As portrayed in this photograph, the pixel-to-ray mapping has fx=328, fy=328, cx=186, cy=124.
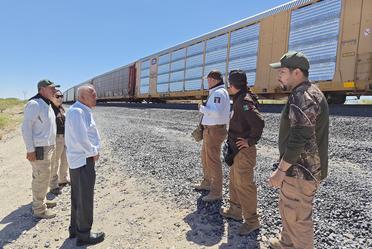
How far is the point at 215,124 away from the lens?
5012 millimetres

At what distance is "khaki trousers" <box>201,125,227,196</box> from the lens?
16.6 ft

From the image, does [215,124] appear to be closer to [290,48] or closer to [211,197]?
[211,197]

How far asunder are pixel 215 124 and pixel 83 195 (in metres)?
2.14

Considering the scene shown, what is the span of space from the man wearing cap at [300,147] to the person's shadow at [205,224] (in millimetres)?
1255

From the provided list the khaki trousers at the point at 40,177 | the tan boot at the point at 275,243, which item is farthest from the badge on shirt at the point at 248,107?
the khaki trousers at the point at 40,177

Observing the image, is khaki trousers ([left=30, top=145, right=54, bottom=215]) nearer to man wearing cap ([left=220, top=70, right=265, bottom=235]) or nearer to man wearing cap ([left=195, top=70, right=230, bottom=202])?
man wearing cap ([left=195, top=70, right=230, bottom=202])

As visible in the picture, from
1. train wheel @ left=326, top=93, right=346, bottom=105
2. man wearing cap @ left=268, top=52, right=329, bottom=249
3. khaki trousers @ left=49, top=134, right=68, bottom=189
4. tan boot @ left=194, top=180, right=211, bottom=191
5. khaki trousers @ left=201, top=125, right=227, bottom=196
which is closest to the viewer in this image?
man wearing cap @ left=268, top=52, right=329, bottom=249

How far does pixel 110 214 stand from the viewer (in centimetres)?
549

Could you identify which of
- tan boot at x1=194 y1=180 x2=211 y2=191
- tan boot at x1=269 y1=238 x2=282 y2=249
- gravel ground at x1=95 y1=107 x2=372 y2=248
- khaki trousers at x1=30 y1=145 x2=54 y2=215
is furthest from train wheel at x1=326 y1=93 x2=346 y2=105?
khaki trousers at x1=30 y1=145 x2=54 y2=215

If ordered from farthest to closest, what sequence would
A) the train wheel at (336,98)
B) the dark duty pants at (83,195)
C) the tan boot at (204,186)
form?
the train wheel at (336,98), the tan boot at (204,186), the dark duty pants at (83,195)

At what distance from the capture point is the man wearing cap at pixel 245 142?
4.10m

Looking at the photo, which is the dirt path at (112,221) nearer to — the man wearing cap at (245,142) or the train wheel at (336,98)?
the man wearing cap at (245,142)

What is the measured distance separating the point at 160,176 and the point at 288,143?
439 centimetres

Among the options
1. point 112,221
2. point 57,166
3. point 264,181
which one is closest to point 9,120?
point 57,166
